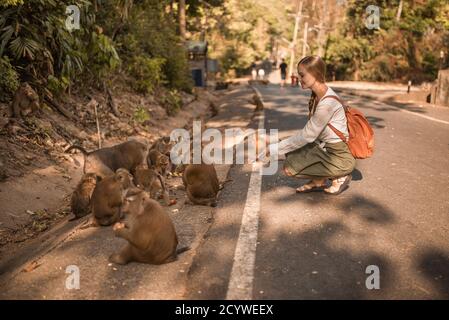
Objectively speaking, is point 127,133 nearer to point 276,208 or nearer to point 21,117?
point 21,117

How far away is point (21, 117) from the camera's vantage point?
7.71 meters

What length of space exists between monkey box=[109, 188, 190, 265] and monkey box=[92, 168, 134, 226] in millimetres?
994

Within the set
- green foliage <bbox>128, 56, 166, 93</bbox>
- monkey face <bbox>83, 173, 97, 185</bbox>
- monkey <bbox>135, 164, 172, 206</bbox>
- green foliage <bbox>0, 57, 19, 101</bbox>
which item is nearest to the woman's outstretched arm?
monkey <bbox>135, 164, 172, 206</bbox>

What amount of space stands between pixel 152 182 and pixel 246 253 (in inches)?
85.6

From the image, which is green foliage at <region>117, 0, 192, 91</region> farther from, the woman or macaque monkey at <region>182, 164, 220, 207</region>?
the woman

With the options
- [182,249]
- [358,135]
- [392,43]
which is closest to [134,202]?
[182,249]

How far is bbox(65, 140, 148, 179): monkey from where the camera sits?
6.07 meters

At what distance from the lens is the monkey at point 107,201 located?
478 cm

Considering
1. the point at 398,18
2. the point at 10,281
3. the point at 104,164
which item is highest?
the point at 398,18

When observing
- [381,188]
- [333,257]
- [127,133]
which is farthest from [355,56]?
[333,257]

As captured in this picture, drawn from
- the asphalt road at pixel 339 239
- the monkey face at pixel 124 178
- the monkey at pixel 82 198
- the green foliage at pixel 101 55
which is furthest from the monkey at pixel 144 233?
the green foliage at pixel 101 55

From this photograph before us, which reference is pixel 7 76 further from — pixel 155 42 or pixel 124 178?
pixel 155 42

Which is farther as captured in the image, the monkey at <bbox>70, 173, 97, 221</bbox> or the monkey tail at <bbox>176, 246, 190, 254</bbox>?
the monkey at <bbox>70, 173, 97, 221</bbox>
